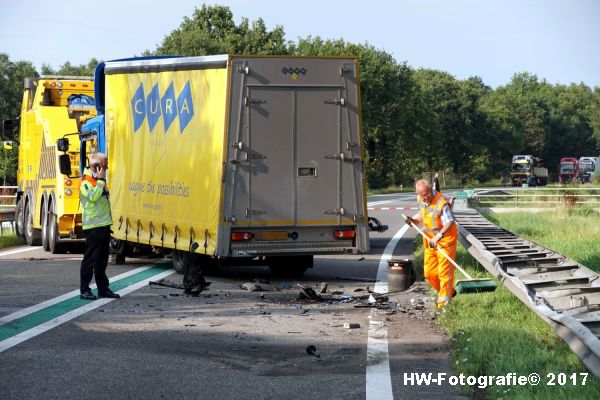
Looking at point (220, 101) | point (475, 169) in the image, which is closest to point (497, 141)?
point (475, 169)

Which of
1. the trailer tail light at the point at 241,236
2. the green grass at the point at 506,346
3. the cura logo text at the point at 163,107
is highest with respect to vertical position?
the cura logo text at the point at 163,107

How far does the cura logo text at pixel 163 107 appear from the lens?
15953mm

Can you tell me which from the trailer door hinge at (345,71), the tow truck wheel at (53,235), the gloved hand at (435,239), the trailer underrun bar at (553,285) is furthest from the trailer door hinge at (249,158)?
the tow truck wheel at (53,235)

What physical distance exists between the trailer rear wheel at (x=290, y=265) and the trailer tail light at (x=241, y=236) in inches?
71.3

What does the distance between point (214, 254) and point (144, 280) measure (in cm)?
183

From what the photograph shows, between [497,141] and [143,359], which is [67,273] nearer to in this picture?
[143,359]

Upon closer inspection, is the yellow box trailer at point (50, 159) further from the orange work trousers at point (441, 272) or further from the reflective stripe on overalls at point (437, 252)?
the orange work trousers at point (441, 272)

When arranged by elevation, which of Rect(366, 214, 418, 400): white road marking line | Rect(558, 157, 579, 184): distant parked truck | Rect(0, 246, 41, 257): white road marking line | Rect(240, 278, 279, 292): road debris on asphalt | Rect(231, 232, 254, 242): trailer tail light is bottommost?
Rect(0, 246, 41, 257): white road marking line

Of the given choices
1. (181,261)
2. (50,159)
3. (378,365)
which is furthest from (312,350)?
(50,159)

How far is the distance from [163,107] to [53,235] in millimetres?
5798

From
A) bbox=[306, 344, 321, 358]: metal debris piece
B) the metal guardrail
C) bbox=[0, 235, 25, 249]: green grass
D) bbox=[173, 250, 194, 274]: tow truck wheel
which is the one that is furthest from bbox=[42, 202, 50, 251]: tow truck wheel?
the metal guardrail

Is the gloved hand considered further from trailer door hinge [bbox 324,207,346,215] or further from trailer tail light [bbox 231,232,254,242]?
trailer tail light [bbox 231,232,254,242]

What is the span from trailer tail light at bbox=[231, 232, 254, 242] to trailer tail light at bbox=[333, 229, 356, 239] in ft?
4.33

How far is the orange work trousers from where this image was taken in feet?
41.0
